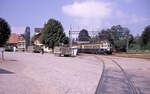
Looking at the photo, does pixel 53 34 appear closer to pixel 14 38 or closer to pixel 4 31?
pixel 4 31

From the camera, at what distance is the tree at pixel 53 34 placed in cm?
5144

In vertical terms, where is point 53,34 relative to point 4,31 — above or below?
below

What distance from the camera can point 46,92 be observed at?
711 centimetres

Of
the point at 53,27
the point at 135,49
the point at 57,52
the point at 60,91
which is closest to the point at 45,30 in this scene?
the point at 53,27

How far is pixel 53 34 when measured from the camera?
5212 cm

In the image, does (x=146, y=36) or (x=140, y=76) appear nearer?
(x=140, y=76)

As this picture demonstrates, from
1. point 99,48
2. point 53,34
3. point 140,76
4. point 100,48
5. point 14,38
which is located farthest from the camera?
point 14,38

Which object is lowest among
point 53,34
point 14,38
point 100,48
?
point 100,48

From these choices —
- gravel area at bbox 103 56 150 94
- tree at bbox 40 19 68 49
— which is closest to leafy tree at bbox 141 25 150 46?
tree at bbox 40 19 68 49

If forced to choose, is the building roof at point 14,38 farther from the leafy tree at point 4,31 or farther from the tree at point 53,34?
the tree at point 53,34

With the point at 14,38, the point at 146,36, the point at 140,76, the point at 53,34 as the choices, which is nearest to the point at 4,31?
the point at 53,34

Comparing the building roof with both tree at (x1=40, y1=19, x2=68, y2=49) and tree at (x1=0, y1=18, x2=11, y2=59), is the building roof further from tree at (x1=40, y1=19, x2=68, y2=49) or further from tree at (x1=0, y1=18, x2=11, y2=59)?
tree at (x1=40, y1=19, x2=68, y2=49)

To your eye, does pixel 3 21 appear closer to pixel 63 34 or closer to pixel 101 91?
pixel 63 34

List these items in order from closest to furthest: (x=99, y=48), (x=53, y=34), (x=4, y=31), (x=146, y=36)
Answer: (x=99, y=48), (x=53, y=34), (x=4, y=31), (x=146, y=36)
